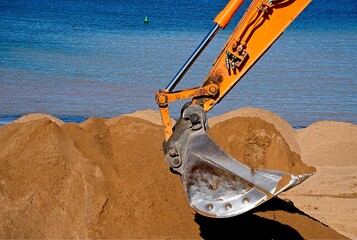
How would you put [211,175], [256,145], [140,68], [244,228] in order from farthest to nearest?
[140,68]
[256,145]
[244,228]
[211,175]

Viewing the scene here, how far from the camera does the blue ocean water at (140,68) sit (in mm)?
19516

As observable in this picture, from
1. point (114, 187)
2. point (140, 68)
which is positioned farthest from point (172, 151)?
point (140, 68)

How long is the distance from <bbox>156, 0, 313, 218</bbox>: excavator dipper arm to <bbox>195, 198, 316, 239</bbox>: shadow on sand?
1328 mm

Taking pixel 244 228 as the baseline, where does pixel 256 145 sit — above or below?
above

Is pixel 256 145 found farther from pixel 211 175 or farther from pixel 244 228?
pixel 211 175

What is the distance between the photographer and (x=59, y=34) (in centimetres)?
3988

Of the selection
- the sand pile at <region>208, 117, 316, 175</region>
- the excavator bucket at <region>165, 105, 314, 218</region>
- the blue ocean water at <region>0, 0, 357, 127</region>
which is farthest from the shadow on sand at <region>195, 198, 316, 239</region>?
the blue ocean water at <region>0, 0, 357, 127</region>

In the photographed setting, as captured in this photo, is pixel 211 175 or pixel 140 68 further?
pixel 140 68

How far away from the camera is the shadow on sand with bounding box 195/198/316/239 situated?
8.49 m

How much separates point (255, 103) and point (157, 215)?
1180 centimetres

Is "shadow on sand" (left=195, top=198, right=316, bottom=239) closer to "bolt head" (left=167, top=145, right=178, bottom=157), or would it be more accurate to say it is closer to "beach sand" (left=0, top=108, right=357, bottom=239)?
"beach sand" (left=0, top=108, right=357, bottom=239)

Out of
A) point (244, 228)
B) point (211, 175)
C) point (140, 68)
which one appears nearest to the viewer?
point (211, 175)

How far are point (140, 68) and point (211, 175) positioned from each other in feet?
66.0

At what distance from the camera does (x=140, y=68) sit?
2720 cm
